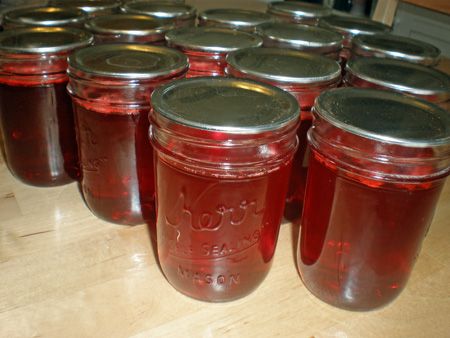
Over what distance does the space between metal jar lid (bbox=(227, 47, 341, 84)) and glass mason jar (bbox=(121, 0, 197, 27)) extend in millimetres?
258

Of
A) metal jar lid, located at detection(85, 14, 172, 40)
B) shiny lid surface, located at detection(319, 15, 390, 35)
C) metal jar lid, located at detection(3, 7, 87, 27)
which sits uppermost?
metal jar lid, located at detection(85, 14, 172, 40)

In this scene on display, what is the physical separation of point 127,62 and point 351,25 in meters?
0.53

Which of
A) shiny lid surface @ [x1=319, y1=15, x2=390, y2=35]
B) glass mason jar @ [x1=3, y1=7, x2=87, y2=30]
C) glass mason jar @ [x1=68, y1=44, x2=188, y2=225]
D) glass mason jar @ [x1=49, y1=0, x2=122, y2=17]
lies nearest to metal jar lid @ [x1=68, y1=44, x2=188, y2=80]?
glass mason jar @ [x1=68, y1=44, x2=188, y2=225]

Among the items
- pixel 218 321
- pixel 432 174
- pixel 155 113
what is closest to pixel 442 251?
pixel 432 174

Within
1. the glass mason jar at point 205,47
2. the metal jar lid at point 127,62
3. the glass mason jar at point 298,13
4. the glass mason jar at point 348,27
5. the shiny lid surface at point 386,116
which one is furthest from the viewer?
the glass mason jar at point 298,13

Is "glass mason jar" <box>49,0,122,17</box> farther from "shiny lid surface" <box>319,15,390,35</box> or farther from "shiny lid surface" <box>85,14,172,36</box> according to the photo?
"shiny lid surface" <box>319,15,390,35</box>

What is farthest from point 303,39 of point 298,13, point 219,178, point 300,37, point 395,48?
point 219,178

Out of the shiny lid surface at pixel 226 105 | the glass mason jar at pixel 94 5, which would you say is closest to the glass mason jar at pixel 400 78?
the shiny lid surface at pixel 226 105

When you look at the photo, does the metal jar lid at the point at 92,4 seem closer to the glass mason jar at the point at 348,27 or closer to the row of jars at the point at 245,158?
the row of jars at the point at 245,158

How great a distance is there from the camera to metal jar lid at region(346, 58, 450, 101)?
58 cm

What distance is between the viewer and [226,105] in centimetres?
49

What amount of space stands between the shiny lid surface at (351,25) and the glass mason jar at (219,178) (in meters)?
0.44

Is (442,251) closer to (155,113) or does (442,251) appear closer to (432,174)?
(432,174)

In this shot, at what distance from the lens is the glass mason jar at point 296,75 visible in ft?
1.87
